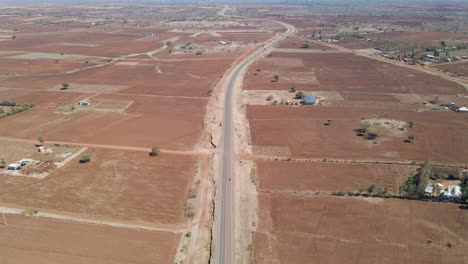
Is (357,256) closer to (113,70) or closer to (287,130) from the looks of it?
(287,130)

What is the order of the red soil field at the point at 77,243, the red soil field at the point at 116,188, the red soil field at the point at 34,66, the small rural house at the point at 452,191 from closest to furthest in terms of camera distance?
the red soil field at the point at 77,243 < the red soil field at the point at 116,188 < the small rural house at the point at 452,191 < the red soil field at the point at 34,66

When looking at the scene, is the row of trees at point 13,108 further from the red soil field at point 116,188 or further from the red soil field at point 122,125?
the red soil field at point 116,188

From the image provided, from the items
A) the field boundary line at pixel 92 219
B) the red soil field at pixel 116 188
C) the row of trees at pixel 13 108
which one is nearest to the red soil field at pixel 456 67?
the red soil field at pixel 116 188

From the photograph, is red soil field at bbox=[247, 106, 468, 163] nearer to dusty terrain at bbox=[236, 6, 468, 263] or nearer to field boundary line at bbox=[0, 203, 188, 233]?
dusty terrain at bbox=[236, 6, 468, 263]

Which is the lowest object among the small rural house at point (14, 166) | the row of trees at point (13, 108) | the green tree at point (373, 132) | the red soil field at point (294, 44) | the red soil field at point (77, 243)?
the red soil field at point (77, 243)

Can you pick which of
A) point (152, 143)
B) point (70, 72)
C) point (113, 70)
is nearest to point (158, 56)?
point (113, 70)

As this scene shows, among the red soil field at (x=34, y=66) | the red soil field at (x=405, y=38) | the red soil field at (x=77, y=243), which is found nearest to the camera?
the red soil field at (x=77, y=243)

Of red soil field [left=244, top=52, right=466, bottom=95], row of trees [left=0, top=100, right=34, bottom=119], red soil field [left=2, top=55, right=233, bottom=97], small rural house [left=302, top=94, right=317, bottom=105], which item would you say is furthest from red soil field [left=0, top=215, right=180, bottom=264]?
red soil field [left=244, top=52, right=466, bottom=95]
